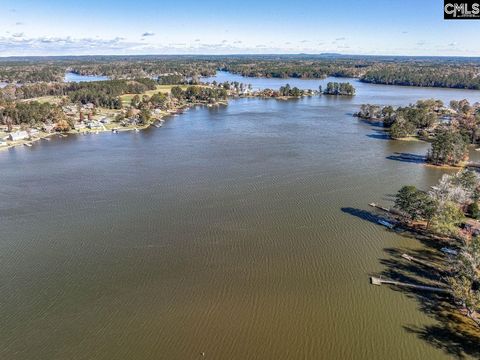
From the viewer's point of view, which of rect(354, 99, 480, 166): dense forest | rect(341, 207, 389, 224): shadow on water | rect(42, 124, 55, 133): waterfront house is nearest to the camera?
rect(341, 207, 389, 224): shadow on water

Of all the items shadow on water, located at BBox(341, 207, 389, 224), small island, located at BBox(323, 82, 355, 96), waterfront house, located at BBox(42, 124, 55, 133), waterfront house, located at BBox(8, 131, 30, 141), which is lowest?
shadow on water, located at BBox(341, 207, 389, 224)

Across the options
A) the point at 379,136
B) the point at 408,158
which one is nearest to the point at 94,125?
the point at 379,136

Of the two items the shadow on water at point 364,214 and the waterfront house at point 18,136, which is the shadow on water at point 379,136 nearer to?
the shadow on water at point 364,214

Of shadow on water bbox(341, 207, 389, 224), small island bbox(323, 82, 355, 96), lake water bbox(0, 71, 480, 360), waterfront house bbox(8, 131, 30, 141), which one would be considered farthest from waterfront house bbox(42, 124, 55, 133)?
small island bbox(323, 82, 355, 96)

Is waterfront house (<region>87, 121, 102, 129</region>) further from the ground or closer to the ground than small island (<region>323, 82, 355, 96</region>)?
closer to the ground

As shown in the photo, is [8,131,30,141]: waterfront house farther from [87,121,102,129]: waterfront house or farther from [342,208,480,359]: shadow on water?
[342,208,480,359]: shadow on water

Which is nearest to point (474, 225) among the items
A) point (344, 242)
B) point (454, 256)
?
point (454, 256)

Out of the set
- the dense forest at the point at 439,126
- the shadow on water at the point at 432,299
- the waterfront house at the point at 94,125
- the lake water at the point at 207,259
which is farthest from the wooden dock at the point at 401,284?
the waterfront house at the point at 94,125

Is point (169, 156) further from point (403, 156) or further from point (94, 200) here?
point (403, 156)
